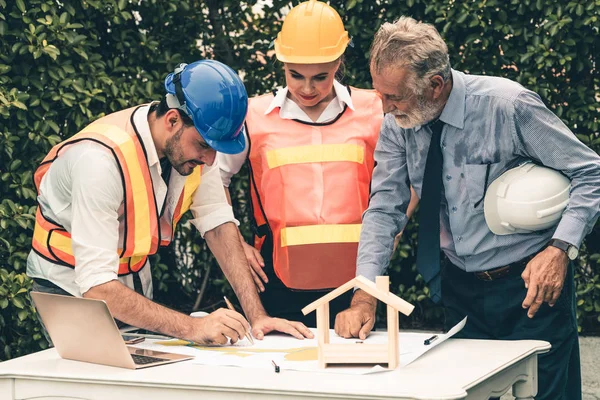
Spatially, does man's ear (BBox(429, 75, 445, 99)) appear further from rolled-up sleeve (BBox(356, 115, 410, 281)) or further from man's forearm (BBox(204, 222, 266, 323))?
man's forearm (BBox(204, 222, 266, 323))

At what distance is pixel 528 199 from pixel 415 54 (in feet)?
2.12

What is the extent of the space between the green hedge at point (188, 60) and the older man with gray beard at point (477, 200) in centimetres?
167

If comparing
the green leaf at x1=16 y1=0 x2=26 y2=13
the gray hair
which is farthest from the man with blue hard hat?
the green leaf at x1=16 y1=0 x2=26 y2=13

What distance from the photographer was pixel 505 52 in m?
5.41

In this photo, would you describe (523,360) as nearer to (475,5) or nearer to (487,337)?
(487,337)

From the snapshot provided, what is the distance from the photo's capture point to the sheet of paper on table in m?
3.10

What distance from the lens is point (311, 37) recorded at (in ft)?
13.8

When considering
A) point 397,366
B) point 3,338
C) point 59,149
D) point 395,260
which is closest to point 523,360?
point 397,366

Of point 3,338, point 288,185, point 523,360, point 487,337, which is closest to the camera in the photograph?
point 523,360

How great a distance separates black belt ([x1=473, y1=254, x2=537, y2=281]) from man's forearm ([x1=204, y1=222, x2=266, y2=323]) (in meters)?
0.86

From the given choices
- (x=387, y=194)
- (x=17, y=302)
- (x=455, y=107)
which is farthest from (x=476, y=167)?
(x=17, y=302)

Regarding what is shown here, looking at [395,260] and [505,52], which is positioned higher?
[505,52]

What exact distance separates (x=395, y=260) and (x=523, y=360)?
232 centimetres

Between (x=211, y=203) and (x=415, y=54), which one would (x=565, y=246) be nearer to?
(x=415, y=54)
